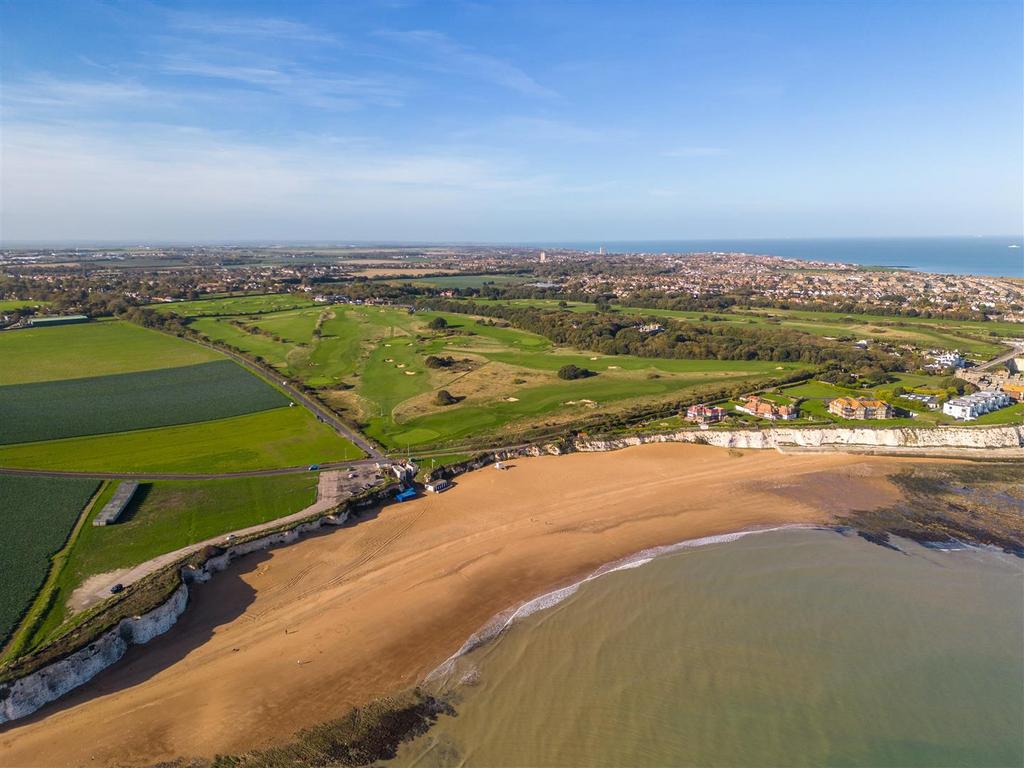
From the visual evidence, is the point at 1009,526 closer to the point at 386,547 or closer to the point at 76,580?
the point at 386,547

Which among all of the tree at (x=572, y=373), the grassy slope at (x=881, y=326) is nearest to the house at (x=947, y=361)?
the grassy slope at (x=881, y=326)

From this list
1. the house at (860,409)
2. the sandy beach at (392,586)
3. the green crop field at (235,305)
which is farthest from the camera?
the green crop field at (235,305)

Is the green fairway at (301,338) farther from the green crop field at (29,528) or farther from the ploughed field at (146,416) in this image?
the green crop field at (29,528)

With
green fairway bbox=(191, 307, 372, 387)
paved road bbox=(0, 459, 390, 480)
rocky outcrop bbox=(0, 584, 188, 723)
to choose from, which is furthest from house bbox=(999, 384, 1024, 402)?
rocky outcrop bbox=(0, 584, 188, 723)

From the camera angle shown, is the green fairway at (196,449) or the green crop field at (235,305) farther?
the green crop field at (235,305)

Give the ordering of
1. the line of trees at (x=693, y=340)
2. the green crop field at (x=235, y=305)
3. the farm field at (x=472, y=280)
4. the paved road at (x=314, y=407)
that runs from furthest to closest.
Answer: the farm field at (x=472, y=280), the green crop field at (x=235, y=305), the line of trees at (x=693, y=340), the paved road at (x=314, y=407)
